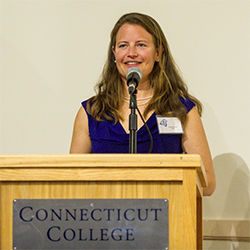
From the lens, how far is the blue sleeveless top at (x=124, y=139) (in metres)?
1.91

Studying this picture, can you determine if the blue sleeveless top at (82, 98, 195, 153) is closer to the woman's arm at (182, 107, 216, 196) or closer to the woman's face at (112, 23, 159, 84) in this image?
the woman's arm at (182, 107, 216, 196)

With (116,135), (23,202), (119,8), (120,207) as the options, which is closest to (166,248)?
(120,207)

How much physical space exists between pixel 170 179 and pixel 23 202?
37 centimetres

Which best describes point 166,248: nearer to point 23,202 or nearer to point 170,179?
point 170,179

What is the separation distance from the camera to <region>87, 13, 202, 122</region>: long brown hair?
1988 millimetres

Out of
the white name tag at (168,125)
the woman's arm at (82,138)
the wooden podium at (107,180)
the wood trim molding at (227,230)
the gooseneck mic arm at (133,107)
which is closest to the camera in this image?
the wooden podium at (107,180)

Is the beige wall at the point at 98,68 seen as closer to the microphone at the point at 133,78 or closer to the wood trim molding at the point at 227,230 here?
the wood trim molding at the point at 227,230

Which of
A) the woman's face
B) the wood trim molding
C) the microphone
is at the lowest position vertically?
the wood trim molding

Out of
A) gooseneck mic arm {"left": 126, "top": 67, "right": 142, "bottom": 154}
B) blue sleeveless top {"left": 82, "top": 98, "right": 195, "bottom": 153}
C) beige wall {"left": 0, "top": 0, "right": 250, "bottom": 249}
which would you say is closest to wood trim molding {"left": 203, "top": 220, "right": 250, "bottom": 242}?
beige wall {"left": 0, "top": 0, "right": 250, "bottom": 249}

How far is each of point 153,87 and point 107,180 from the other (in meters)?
1.07

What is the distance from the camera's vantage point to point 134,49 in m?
1.99

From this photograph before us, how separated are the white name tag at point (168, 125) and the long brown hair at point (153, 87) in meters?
0.19

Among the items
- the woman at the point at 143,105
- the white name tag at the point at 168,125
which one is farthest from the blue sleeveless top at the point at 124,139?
the white name tag at the point at 168,125

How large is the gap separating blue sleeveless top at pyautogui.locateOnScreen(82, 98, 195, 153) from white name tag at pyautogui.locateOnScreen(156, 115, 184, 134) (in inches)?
7.6
